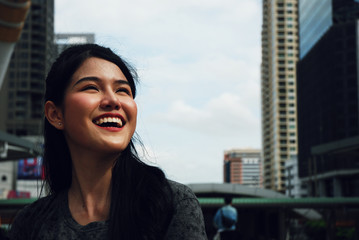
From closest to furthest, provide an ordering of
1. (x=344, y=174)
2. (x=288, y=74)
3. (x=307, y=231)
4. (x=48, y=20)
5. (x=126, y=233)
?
1. (x=126, y=233)
2. (x=307, y=231)
3. (x=344, y=174)
4. (x=48, y=20)
5. (x=288, y=74)

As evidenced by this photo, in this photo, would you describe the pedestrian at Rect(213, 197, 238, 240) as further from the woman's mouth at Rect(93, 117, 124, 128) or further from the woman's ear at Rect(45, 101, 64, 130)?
the woman's mouth at Rect(93, 117, 124, 128)

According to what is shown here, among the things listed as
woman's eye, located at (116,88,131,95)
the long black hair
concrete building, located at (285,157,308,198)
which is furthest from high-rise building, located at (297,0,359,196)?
woman's eye, located at (116,88,131,95)

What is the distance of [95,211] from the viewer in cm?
164

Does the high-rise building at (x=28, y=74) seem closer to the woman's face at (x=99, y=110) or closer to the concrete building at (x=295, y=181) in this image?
the concrete building at (x=295, y=181)

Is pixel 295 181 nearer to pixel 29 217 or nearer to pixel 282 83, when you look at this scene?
pixel 282 83

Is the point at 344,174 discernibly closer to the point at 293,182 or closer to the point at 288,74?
the point at 293,182

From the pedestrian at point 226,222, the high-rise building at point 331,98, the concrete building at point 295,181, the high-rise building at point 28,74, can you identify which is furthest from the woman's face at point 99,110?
the concrete building at point 295,181

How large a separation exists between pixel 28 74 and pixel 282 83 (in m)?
59.1

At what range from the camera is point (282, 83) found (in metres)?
124

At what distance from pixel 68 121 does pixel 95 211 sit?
0.97 ft

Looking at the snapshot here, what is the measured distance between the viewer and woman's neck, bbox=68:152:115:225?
5.35 feet

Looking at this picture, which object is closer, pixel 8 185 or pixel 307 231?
pixel 307 231

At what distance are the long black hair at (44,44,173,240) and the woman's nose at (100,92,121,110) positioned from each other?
168mm

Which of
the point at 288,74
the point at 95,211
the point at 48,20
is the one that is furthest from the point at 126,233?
the point at 288,74
